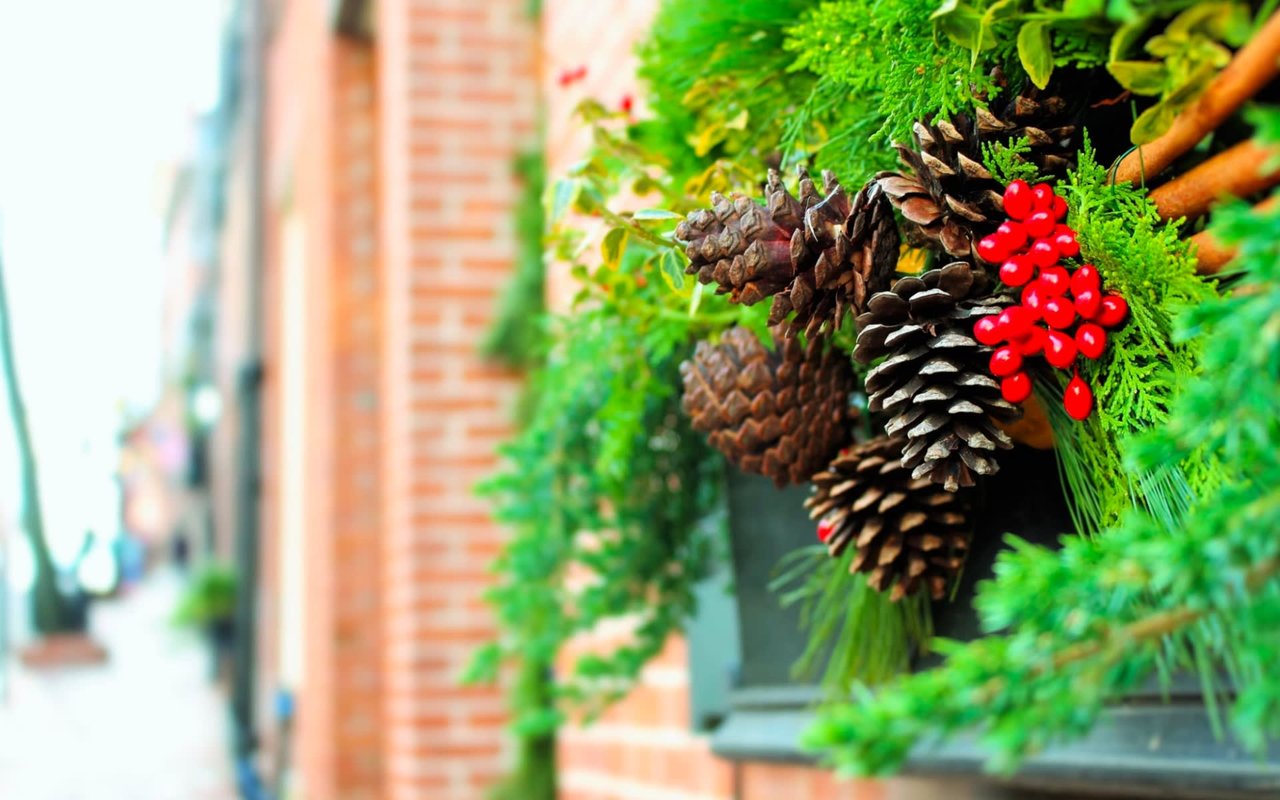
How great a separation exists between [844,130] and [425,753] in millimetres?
2370

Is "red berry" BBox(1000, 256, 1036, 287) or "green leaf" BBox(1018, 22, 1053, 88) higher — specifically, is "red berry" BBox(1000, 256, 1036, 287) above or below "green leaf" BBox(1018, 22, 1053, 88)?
below

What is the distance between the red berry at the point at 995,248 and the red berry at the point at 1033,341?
31 millimetres

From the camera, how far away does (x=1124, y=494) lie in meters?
0.49

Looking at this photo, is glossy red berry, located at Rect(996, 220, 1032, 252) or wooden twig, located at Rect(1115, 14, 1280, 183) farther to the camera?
glossy red berry, located at Rect(996, 220, 1032, 252)

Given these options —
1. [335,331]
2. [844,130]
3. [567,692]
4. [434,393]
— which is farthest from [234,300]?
[844,130]

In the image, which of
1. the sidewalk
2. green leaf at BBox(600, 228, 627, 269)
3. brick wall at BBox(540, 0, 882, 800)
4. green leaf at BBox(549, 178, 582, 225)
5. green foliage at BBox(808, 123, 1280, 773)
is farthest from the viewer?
the sidewalk

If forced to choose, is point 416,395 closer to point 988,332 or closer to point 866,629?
point 866,629

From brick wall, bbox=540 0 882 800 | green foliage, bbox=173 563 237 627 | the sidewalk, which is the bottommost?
the sidewalk

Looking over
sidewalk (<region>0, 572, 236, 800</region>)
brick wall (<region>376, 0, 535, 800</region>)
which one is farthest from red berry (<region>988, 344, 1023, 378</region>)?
sidewalk (<region>0, 572, 236, 800</region>)

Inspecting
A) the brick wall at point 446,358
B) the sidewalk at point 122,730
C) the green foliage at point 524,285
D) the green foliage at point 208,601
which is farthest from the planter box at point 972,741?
the green foliage at point 208,601

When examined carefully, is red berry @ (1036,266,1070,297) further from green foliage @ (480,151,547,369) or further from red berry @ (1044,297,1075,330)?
green foliage @ (480,151,547,369)

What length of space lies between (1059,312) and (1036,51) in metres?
0.10

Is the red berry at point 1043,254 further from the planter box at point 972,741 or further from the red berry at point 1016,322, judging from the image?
the planter box at point 972,741

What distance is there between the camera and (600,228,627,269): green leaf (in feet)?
2.19
